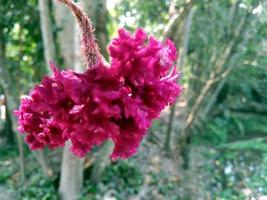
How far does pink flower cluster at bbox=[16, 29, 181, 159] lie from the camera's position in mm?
1065

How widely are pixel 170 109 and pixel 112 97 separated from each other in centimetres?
653

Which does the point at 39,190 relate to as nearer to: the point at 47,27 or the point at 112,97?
the point at 47,27

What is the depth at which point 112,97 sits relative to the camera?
103 centimetres

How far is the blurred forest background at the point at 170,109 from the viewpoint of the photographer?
17.9 ft

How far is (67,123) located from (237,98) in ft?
32.8

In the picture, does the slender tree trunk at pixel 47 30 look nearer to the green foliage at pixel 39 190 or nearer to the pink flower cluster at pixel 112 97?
the green foliage at pixel 39 190

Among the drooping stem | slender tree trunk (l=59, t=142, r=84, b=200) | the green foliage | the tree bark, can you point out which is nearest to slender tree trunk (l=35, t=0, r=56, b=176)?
the tree bark

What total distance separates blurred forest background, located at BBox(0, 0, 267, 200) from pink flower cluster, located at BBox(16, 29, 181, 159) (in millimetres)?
2645

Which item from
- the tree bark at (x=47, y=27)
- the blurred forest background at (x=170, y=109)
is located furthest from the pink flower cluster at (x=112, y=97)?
the tree bark at (x=47, y=27)

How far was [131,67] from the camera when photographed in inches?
43.4

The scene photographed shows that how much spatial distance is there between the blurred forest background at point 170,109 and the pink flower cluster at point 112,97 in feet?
8.68

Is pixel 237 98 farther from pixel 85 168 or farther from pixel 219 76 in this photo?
pixel 85 168

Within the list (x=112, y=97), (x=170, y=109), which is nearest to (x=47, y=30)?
(x=170, y=109)

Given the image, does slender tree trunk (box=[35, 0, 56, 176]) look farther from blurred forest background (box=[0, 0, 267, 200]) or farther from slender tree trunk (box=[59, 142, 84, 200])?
slender tree trunk (box=[59, 142, 84, 200])
